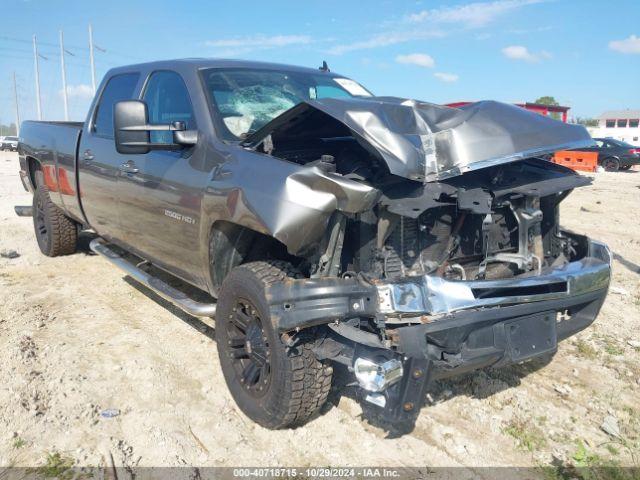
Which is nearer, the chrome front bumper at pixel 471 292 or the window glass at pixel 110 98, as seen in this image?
the chrome front bumper at pixel 471 292

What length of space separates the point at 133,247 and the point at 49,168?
1984 mm

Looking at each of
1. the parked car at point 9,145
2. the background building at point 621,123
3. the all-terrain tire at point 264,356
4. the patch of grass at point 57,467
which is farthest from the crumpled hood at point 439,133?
the background building at point 621,123

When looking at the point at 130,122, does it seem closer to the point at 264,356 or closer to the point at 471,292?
the point at 264,356

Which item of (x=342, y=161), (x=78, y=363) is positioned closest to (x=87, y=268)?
(x=78, y=363)

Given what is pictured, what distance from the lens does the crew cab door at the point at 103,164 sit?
4191 mm

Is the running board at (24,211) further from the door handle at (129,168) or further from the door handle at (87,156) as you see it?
the door handle at (129,168)

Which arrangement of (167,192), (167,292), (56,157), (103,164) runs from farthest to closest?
(56,157), (103,164), (167,292), (167,192)

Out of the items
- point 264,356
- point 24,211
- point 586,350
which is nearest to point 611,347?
point 586,350

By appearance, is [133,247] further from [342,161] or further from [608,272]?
[608,272]

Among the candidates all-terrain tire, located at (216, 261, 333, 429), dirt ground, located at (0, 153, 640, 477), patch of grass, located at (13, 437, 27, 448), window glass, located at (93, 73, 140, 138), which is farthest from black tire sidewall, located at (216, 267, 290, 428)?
window glass, located at (93, 73, 140, 138)

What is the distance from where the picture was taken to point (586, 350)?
3.75 metres

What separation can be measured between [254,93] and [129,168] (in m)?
1.07

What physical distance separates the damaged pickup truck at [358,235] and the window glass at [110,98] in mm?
775

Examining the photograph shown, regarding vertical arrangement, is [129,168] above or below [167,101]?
below
